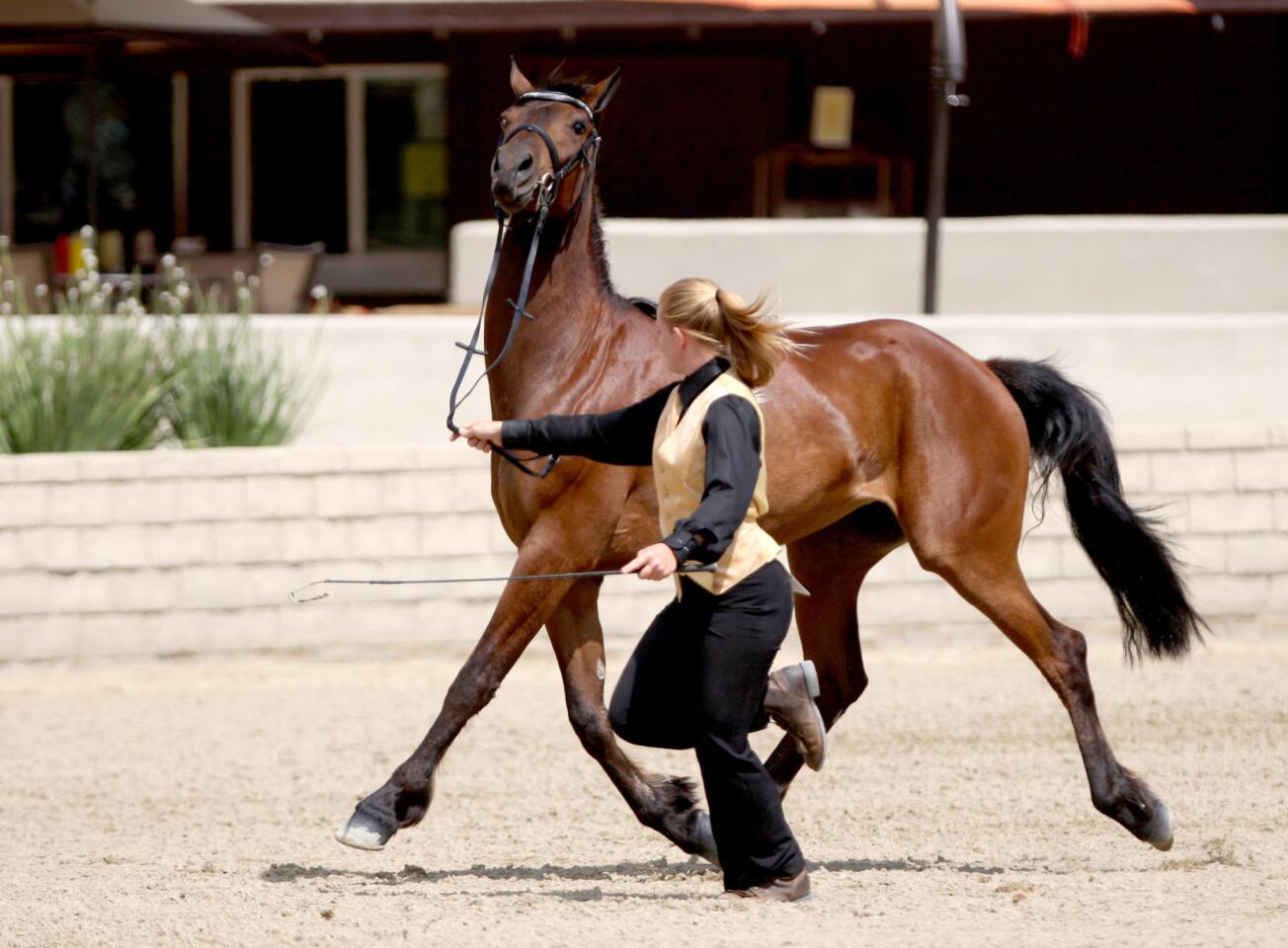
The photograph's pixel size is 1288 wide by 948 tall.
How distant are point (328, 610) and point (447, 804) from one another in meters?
2.40

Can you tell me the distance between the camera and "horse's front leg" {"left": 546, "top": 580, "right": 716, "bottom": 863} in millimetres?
5207

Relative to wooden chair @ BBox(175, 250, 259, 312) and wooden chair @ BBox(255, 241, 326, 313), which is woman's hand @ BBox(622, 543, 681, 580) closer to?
wooden chair @ BBox(255, 241, 326, 313)

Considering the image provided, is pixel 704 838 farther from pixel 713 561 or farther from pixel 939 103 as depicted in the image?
pixel 939 103

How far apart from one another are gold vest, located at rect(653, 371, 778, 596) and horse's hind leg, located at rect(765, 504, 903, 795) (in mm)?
1427

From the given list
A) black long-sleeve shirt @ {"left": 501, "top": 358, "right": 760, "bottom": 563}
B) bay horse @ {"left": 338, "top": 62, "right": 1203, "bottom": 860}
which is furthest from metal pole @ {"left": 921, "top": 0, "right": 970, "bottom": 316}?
black long-sleeve shirt @ {"left": 501, "top": 358, "right": 760, "bottom": 563}

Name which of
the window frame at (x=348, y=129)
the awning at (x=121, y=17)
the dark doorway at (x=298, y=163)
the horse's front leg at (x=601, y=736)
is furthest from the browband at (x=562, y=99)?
the dark doorway at (x=298, y=163)

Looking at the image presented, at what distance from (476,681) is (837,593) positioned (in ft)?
4.59

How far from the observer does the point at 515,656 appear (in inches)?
203

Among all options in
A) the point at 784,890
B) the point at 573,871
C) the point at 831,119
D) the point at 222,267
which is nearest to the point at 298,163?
the point at 222,267

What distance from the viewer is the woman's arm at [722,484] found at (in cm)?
420

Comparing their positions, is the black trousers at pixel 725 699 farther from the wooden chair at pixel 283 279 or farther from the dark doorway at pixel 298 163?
the dark doorway at pixel 298 163

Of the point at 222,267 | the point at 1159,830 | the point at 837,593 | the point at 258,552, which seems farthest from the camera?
the point at 222,267

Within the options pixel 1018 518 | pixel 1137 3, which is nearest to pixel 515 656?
pixel 1018 518

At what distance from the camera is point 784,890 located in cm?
461
